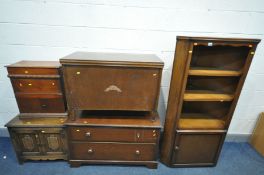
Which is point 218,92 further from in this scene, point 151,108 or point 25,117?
point 25,117

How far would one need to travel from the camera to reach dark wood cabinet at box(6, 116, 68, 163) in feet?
4.99

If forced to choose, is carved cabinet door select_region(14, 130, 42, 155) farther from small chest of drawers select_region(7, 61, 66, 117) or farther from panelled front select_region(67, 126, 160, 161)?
panelled front select_region(67, 126, 160, 161)

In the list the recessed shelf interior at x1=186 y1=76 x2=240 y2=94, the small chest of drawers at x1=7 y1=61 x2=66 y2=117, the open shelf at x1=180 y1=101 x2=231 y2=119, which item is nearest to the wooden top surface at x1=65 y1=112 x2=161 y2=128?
the small chest of drawers at x1=7 y1=61 x2=66 y2=117

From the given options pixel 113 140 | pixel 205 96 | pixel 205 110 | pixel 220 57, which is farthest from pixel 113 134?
pixel 220 57

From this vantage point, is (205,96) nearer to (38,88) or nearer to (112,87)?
(112,87)

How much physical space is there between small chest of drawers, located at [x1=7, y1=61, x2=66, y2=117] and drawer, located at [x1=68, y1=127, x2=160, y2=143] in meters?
0.30

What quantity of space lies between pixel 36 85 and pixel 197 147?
1805 millimetres

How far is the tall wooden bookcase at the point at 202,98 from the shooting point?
136 cm

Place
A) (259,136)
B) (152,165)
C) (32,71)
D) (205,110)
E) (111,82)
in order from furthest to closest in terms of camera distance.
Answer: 1. (259,136)
2. (205,110)
3. (152,165)
4. (32,71)
5. (111,82)

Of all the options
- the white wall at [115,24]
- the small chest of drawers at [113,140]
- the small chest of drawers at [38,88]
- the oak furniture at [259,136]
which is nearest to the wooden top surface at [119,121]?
the small chest of drawers at [113,140]

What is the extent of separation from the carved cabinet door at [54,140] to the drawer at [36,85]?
1.36ft

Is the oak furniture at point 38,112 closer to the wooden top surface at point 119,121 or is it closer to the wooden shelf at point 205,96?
the wooden top surface at point 119,121

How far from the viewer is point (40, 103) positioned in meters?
1.57

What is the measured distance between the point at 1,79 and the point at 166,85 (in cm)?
200
